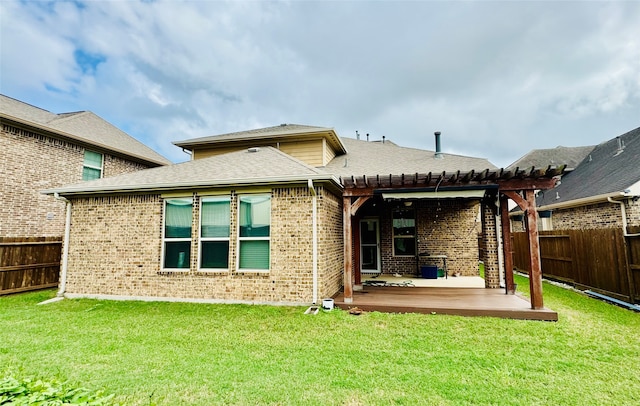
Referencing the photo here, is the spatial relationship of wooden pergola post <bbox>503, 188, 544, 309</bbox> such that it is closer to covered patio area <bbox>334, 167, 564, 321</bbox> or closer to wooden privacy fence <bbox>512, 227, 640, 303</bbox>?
covered patio area <bbox>334, 167, 564, 321</bbox>

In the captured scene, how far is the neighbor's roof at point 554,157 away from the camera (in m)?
21.4

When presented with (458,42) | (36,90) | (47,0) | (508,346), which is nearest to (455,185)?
(508,346)

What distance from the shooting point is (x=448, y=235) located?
11.1m

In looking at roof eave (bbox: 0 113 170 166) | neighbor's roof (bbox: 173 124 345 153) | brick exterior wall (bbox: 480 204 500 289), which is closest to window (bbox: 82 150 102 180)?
roof eave (bbox: 0 113 170 166)

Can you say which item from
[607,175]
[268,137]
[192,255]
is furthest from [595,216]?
[192,255]

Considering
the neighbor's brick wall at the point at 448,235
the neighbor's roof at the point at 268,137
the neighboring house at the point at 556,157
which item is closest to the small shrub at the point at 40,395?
the neighbor's roof at the point at 268,137

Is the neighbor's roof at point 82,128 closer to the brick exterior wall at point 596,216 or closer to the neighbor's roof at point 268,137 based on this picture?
the neighbor's roof at point 268,137

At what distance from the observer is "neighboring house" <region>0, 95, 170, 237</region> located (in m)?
9.63

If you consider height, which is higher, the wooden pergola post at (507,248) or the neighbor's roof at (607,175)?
Answer: the neighbor's roof at (607,175)

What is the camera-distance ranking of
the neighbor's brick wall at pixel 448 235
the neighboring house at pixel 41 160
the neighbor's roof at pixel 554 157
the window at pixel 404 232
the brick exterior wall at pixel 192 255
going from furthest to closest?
the neighbor's roof at pixel 554 157 < the window at pixel 404 232 < the neighbor's brick wall at pixel 448 235 < the neighboring house at pixel 41 160 < the brick exterior wall at pixel 192 255

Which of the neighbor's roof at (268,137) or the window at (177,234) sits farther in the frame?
the neighbor's roof at (268,137)

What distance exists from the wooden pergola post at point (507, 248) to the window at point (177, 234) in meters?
7.77

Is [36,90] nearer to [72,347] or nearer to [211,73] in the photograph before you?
[211,73]

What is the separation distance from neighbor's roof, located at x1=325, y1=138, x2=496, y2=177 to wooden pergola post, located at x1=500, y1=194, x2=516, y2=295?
6.81ft
